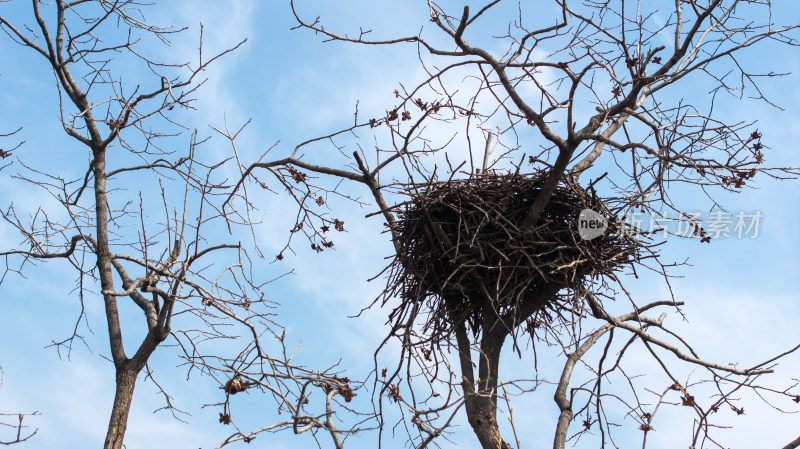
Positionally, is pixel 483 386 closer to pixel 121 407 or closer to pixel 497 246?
pixel 497 246

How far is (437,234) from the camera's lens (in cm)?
435

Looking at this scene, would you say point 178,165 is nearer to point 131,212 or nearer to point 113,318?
point 131,212

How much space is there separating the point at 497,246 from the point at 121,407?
2.86 metres

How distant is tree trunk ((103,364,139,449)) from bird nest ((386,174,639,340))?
2009mm

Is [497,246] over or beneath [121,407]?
over

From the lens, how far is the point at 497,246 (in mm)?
4316

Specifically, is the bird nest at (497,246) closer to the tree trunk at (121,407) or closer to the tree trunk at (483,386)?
the tree trunk at (483,386)

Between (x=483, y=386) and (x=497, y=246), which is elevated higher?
(x=497, y=246)

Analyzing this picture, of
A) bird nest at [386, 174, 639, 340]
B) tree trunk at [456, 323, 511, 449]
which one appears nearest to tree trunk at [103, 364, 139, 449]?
bird nest at [386, 174, 639, 340]

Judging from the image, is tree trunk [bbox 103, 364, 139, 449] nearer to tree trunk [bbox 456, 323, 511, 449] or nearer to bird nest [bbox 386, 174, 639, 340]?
bird nest [bbox 386, 174, 639, 340]

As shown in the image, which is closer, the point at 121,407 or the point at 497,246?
the point at 497,246

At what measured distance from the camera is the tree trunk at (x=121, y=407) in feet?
15.7

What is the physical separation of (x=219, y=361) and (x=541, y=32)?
311 cm

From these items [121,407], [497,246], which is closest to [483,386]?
[497,246]
